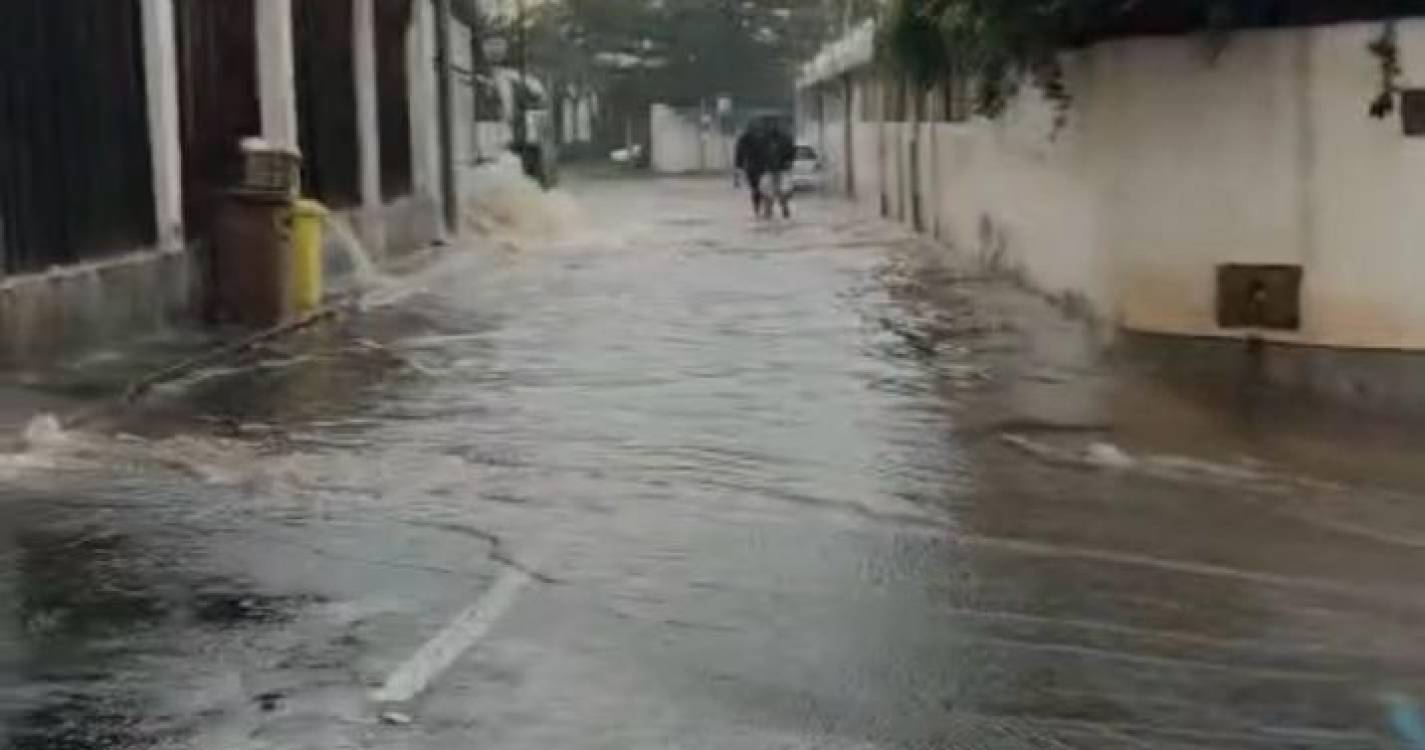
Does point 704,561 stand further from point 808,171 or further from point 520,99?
point 520,99

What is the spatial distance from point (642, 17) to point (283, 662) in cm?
7379

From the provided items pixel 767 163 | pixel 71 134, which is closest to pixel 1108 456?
pixel 71 134

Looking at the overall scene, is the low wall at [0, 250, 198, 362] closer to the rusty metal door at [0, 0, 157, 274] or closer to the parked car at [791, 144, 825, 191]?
the rusty metal door at [0, 0, 157, 274]

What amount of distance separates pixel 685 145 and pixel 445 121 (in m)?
44.7

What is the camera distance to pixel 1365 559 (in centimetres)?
950

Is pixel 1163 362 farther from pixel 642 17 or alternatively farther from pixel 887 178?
pixel 642 17

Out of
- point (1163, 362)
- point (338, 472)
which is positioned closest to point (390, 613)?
point (338, 472)

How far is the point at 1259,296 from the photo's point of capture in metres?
16.4

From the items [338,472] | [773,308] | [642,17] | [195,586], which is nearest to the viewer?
[195,586]

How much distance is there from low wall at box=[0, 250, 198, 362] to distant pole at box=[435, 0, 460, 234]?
14368 millimetres

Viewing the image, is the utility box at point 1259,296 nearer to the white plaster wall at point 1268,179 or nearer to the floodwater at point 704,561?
A: the white plaster wall at point 1268,179

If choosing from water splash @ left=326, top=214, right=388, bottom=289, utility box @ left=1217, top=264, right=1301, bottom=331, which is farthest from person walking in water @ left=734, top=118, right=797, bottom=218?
utility box @ left=1217, top=264, right=1301, bottom=331

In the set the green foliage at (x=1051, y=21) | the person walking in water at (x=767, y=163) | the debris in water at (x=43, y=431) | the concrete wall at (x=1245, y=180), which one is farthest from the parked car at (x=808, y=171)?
the debris in water at (x=43, y=431)

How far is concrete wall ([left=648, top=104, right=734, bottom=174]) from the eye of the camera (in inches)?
3105
